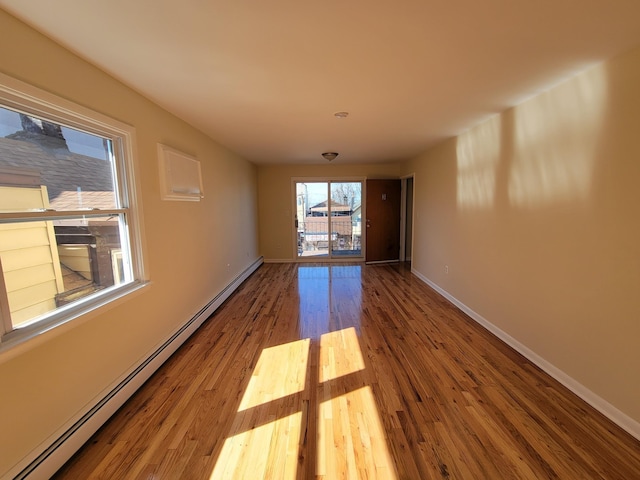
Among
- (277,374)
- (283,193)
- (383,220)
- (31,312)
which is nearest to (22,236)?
(31,312)

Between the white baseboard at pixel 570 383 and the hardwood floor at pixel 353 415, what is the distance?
0.06 m

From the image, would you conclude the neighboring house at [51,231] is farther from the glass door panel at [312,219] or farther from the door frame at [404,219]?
the door frame at [404,219]

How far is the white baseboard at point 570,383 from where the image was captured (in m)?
1.68

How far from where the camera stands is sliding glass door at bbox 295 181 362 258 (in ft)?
21.2

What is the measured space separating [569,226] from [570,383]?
1172 mm

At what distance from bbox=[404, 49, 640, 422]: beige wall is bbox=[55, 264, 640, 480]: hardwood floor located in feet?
1.13

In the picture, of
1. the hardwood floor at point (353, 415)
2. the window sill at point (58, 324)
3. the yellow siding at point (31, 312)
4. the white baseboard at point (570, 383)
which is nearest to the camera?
the window sill at point (58, 324)

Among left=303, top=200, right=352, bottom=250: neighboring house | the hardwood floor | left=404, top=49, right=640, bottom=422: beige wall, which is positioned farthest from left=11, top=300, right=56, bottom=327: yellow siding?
left=303, top=200, right=352, bottom=250: neighboring house

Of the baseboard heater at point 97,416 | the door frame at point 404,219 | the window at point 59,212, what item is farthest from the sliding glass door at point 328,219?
the window at point 59,212

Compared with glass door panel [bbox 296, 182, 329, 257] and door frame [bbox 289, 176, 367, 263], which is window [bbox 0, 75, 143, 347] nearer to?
door frame [bbox 289, 176, 367, 263]

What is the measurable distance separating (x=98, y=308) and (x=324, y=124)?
2626mm

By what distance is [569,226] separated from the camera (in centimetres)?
208

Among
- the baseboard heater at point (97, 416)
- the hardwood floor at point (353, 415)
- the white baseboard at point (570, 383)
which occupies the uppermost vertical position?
the baseboard heater at point (97, 416)

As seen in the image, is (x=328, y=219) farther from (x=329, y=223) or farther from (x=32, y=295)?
(x=32, y=295)
